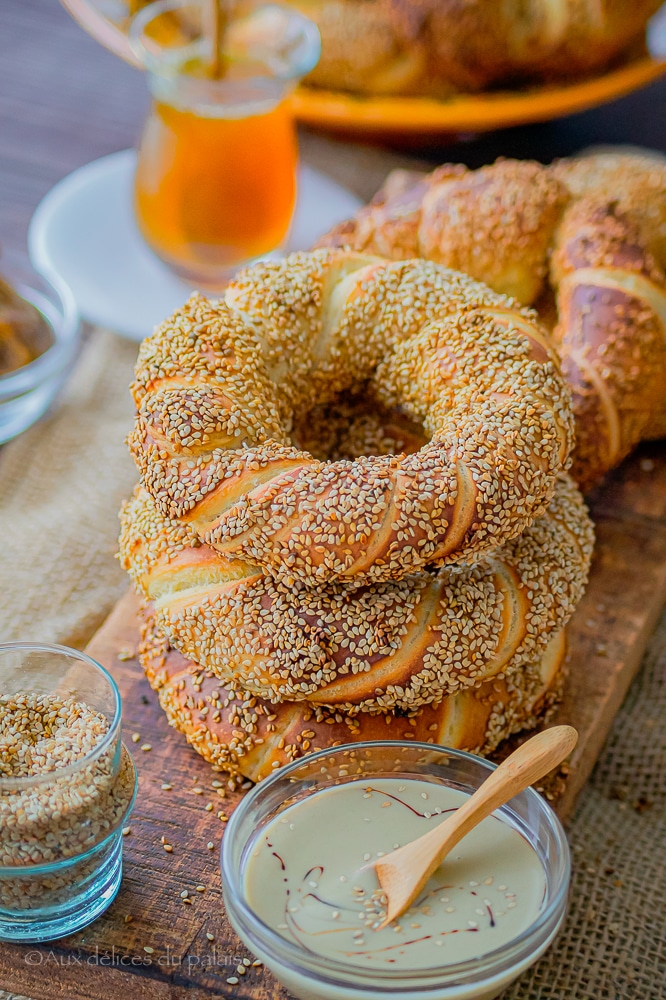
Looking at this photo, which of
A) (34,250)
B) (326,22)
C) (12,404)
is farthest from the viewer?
(326,22)

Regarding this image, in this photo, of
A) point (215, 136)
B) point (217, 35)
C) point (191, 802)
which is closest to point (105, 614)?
point (191, 802)

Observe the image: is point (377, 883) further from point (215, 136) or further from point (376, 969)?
point (215, 136)

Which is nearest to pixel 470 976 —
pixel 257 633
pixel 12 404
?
pixel 257 633

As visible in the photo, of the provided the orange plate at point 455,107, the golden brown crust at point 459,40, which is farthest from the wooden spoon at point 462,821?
the golden brown crust at point 459,40

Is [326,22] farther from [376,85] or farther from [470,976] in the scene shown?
[470,976]

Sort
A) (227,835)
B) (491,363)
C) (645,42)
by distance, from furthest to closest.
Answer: (645,42) → (491,363) → (227,835)

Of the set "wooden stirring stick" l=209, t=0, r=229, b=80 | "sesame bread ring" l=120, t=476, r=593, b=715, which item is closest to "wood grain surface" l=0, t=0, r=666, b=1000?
"sesame bread ring" l=120, t=476, r=593, b=715

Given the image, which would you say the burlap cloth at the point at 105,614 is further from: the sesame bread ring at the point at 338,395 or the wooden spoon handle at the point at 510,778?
the sesame bread ring at the point at 338,395
